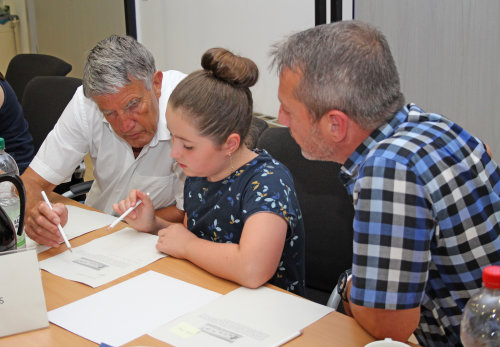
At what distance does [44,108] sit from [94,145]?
68 centimetres

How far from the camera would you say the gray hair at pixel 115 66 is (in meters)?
1.86

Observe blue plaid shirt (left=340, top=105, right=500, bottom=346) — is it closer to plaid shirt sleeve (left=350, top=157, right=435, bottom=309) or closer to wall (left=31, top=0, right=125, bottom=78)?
plaid shirt sleeve (left=350, top=157, right=435, bottom=309)

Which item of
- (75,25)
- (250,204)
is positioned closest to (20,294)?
Result: (250,204)

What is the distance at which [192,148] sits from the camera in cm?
162

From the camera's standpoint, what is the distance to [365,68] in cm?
119

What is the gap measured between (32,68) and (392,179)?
2.96 meters

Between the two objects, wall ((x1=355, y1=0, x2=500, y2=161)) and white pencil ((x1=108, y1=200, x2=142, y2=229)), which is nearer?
white pencil ((x1=108, y1=200, x2=142, y2=229))

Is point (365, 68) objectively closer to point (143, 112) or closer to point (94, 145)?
point (143, 112)

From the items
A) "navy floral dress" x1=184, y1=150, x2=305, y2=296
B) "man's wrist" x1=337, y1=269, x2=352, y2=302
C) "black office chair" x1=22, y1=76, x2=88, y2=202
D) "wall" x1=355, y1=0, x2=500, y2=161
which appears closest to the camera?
"man's wrist" x1=337, y1=269, x2=352, y2=302

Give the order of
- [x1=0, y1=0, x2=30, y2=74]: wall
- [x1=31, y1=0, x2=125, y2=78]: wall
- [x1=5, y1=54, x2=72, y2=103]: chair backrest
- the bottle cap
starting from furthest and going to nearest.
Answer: [x1=0, y1=0, x2=30, y2=74]: wall, [x1=31, y1=0, x2=125, y2=78]: wall, [x1=5, y1=54, x2=72, y2=103]: chair backrest, the bottle cap

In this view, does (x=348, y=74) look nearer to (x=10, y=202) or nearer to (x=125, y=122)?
(x=125, y=122)

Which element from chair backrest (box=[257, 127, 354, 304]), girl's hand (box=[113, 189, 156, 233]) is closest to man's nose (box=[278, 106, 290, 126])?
chair backrest (box=[257, 127, 354, 304])

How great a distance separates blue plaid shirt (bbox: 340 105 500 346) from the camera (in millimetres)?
1091

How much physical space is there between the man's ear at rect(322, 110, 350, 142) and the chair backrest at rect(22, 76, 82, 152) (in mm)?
1735
